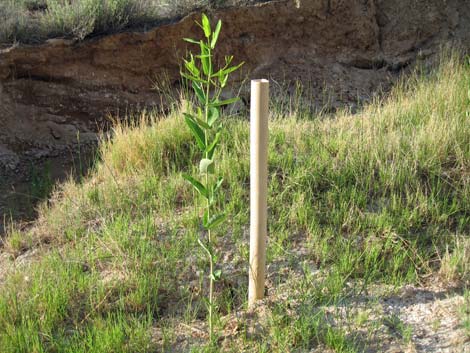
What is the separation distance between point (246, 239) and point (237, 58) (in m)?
4.54

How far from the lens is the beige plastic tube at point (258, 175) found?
3152 mm

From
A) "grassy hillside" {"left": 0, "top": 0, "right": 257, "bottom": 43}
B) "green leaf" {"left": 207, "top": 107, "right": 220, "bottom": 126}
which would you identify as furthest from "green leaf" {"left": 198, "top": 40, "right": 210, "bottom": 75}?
"grassy hillside" {"left": 0, "top": 0, "right": 257, "bottom": 43}

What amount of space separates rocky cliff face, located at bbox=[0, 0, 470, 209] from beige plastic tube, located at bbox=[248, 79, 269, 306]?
14.0ft

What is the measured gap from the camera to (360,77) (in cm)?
Result: 845

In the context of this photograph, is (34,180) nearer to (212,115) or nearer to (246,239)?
(246,239)

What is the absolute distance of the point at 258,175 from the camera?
3242 mm

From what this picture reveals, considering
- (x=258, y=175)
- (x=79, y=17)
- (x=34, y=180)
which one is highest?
(x=79, y=17)

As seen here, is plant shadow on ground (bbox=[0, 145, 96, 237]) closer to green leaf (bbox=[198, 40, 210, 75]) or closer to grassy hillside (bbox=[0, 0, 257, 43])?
grassy hillside (bbox=[0, 0, 257, 43])

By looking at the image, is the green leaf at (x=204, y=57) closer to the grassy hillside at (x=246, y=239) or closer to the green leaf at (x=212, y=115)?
the green leaf at (x=212, y=115)

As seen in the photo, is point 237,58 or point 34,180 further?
point 237,58

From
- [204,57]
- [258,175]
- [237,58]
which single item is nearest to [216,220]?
[258,175]

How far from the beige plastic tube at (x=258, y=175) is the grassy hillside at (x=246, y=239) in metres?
0.31

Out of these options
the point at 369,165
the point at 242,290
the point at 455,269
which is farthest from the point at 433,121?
the point at 242,290

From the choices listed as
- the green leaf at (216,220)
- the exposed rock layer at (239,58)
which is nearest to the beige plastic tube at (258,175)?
the green leaf at (216,220)
